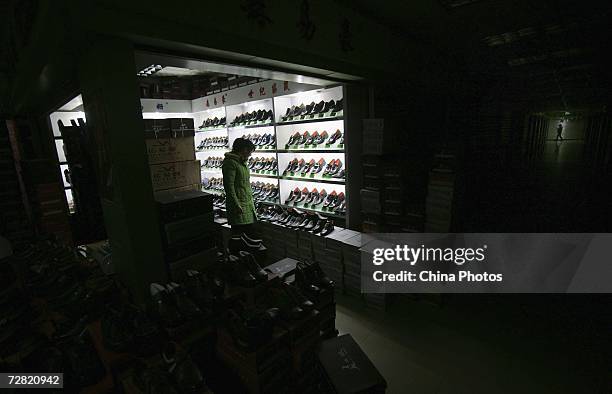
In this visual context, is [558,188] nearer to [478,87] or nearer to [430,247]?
[478,87]

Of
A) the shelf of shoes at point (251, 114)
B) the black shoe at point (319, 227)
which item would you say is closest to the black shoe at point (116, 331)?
the black shoe at point (319, 227)

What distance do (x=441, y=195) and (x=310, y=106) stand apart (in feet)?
8.00

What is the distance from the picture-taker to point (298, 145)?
4504 millimetres

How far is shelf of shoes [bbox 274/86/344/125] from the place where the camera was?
412 cm

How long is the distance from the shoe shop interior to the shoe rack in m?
0.05

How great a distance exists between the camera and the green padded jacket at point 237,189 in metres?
3.77

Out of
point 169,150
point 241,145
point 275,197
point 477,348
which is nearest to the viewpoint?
point 477,348

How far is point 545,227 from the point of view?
5520 mm

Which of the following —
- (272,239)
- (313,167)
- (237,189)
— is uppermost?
(313,167)

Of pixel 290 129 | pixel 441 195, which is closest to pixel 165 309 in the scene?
pixel 441 195

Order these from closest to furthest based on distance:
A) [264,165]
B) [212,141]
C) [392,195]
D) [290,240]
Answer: [392,195], [290,240], [264,165], [212,141]

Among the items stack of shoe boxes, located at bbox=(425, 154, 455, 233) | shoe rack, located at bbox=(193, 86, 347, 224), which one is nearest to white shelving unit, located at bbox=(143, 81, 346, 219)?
shoe rack, located at bbox=(193, 86, 347, 224)

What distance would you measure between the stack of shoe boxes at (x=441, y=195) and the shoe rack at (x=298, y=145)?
121 centimetres

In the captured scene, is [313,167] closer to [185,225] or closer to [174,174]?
[174,174]
